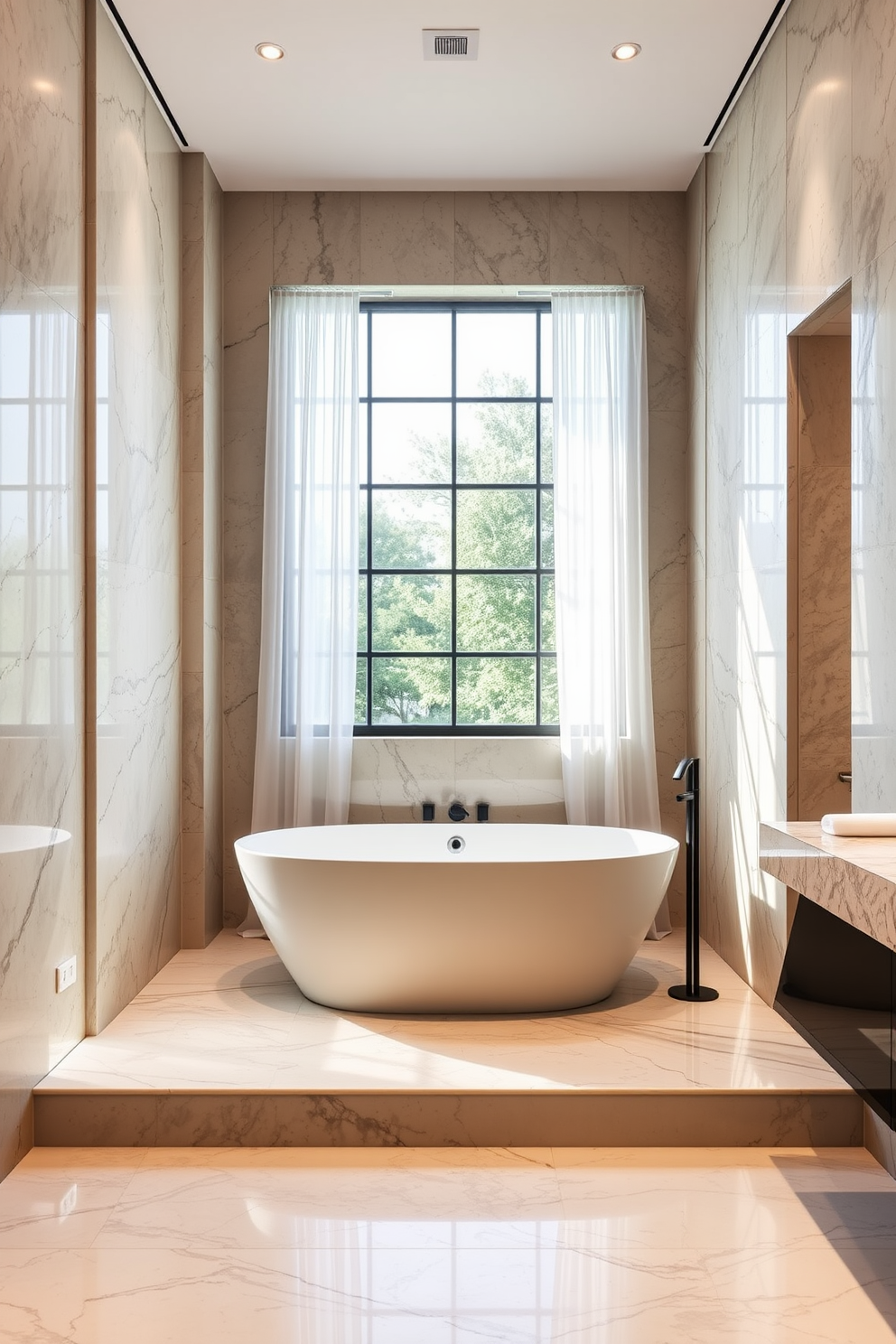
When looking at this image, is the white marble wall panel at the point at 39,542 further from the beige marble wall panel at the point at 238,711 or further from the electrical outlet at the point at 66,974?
the beige marble wall panel at the point at 238,711

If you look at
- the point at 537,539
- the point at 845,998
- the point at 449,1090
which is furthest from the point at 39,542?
the point at 537,539

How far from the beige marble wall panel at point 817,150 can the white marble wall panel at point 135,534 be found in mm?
2063

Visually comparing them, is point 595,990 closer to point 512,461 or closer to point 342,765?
point 342,765

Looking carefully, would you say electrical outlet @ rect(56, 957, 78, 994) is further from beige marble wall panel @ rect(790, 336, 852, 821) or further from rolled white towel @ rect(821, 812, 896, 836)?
beige marble wall panel @ rect(790, 336, 852, 821)

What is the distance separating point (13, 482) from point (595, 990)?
229 centimetres

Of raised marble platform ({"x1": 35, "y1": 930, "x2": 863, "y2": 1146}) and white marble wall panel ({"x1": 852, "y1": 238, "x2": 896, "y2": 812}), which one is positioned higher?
white marble wall panel ({"x1": 852, "y1": 238, "x2": 896, "y2": 812})

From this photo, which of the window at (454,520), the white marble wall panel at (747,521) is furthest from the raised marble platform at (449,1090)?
the window at (454,520)

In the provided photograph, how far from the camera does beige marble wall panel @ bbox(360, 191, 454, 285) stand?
4.57 metres

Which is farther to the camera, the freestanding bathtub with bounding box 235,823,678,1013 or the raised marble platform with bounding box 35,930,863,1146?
the freestanding bathtub with bounding box 235,823,678,1013

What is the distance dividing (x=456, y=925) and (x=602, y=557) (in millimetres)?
1904

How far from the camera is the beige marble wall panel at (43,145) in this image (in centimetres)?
259

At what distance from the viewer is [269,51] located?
3484 mm

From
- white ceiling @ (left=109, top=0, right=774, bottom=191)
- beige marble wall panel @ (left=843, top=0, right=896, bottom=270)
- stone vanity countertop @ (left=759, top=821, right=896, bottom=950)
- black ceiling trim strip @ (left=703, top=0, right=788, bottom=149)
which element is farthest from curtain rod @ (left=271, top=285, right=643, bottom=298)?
stone vanity countertop @ (left=759, top=821, right=896, bottom=950)

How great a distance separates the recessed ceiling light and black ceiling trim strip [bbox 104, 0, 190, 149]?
396mm
